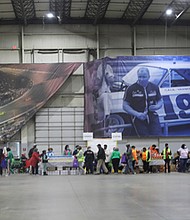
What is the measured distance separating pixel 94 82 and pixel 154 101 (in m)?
4.27

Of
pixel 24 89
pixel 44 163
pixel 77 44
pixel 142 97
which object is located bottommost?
pixel 44 163

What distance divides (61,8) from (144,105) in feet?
27.9

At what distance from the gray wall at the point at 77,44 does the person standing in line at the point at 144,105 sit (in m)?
4.20

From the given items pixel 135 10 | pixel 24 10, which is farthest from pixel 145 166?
pixel 24 10

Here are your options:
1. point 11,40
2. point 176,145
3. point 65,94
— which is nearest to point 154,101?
point 176,145

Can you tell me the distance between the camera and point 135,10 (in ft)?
106

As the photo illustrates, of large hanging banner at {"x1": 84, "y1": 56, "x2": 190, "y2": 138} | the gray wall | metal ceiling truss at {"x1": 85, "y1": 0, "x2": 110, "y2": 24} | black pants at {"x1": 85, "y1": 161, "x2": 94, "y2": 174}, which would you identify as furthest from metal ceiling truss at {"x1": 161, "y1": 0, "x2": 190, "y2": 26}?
black pants at {"x1": 85, "y1": 161, "x2": 94, "y2": 174}

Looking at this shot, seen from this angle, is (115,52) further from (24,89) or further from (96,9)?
(24,89)

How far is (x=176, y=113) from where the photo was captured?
103 feet

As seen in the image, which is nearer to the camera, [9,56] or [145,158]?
[145,158]

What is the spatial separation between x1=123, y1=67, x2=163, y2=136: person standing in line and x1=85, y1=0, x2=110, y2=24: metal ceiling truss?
5.45m

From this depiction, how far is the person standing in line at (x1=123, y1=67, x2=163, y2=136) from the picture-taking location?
31.3m

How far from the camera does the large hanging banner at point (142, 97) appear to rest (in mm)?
31234

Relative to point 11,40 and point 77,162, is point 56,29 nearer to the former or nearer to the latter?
point 11,40
